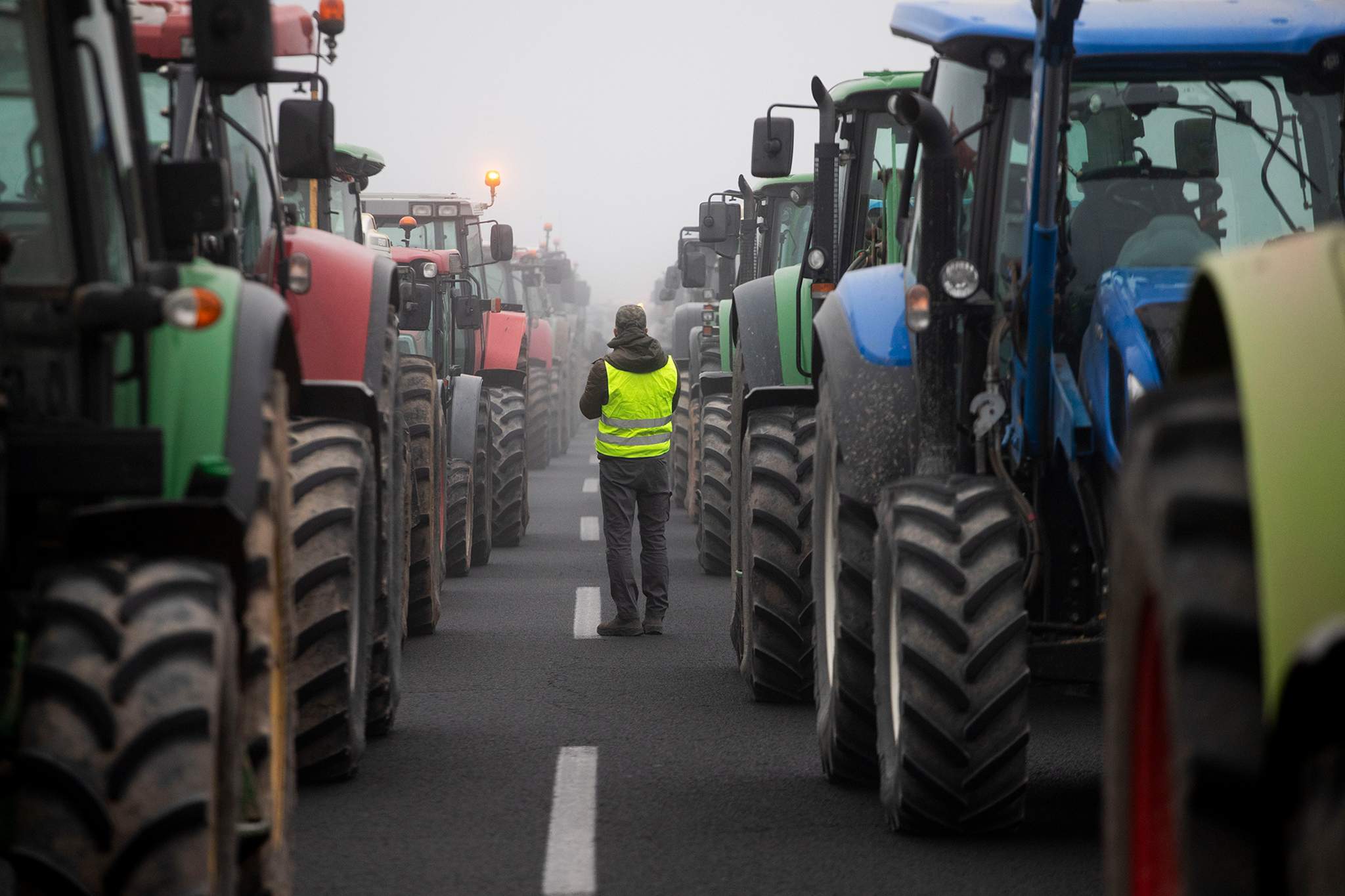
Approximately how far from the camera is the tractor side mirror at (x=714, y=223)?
57.1ft

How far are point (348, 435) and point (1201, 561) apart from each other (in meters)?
4.49

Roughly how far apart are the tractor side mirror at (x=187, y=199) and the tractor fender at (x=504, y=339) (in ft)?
45.5

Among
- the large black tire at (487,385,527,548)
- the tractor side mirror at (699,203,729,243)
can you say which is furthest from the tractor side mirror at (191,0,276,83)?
the tractor side mirror at (699,203,729,243)

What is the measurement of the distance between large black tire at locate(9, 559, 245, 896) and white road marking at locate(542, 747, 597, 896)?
2373mm

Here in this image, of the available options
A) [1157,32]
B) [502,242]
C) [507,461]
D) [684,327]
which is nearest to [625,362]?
[507,461]

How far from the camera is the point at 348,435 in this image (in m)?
6.90

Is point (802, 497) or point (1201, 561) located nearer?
point (1201, 561)

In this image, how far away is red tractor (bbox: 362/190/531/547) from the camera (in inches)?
631

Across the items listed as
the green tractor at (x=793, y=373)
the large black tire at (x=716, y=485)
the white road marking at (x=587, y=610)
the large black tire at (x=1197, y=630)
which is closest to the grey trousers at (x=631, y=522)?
the white road marking at (x=587, y=610)

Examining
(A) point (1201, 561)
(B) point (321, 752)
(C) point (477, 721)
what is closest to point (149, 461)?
(A) point (1201, 561)

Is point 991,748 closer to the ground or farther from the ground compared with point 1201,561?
closer to the ground

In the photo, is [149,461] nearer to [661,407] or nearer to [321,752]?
[321,752]

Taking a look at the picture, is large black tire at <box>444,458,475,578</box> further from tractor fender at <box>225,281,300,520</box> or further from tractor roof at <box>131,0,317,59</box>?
tractor fender at <box>225,281,300,520</box>

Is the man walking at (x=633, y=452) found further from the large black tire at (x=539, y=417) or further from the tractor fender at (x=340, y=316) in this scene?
the large black tire at (x=539, y=417)
